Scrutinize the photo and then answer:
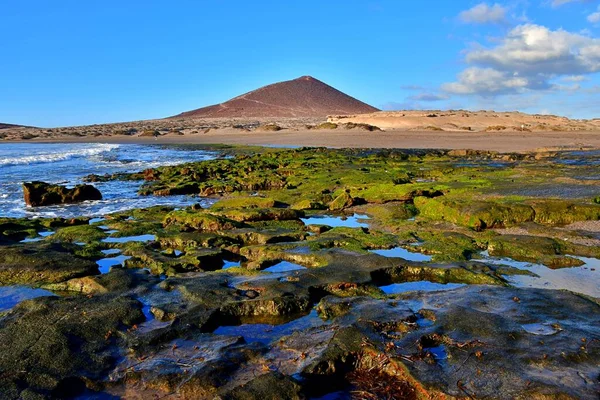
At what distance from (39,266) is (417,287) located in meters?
6.92

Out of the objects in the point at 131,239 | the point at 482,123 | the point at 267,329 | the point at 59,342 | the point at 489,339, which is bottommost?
the point at 131,239

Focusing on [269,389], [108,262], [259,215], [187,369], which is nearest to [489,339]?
[269,389]

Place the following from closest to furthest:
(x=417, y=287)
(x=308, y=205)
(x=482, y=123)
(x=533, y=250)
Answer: (x=417, y=287)
(x=533, y=250)
(x=308, y=205)
(x=482, y=123)

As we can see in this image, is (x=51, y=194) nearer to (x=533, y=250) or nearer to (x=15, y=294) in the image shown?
(x=15, y=294)

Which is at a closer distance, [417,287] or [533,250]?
[417,287]

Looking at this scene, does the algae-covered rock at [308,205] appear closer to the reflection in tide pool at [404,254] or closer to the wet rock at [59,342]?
the reflection in tide pool at [404,254]

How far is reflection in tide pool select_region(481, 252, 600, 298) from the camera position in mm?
7918

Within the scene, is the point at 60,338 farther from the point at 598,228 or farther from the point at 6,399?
the point at 598,228

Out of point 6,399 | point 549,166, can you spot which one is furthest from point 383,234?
point 549,166

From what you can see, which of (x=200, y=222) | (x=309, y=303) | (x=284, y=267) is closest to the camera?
(x=309, y=303)

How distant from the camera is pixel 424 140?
43406mm

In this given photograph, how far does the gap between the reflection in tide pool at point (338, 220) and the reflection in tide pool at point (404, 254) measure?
2.75 meters

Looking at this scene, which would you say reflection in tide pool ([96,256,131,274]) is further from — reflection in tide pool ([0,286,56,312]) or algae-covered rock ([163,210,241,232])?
algae-covered rock ([163,210,241,232])

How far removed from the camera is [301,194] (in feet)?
58.4
